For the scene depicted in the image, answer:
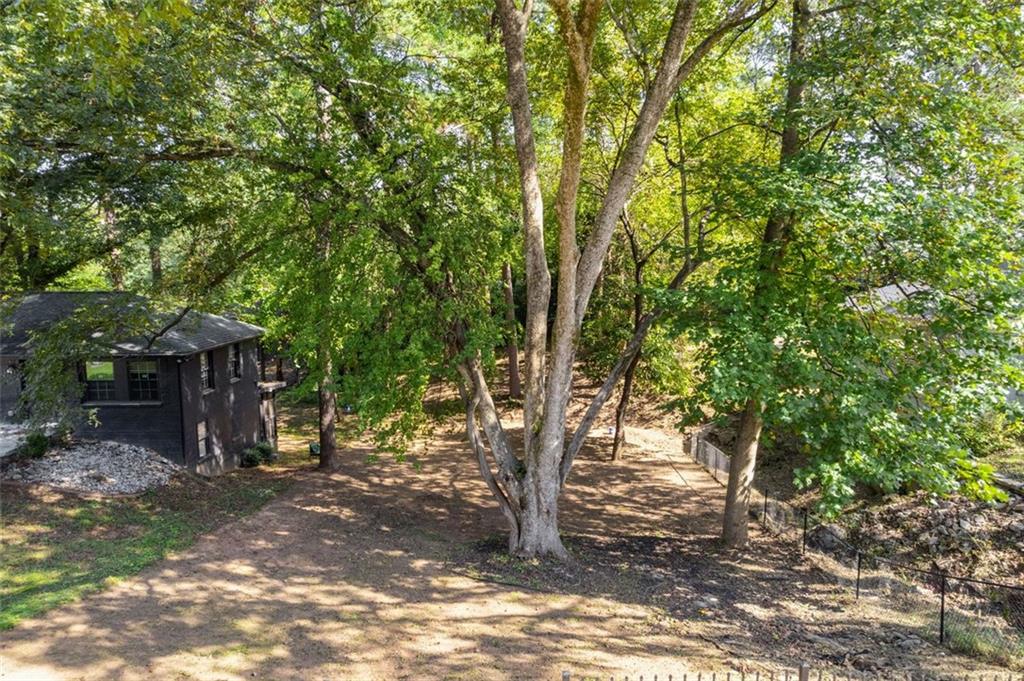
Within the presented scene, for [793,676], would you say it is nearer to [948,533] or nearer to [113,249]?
[948,533]

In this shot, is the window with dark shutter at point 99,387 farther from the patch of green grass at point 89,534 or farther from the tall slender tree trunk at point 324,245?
the tall slender tree trunk at point 324,245

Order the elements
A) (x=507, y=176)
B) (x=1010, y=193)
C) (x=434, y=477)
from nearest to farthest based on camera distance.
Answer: (x=1010, y=193) → (x=507, y=176) → (x=434, y=477)

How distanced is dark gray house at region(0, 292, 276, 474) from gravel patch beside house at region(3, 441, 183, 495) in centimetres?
81

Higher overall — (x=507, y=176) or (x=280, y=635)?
(x=507, y=176)

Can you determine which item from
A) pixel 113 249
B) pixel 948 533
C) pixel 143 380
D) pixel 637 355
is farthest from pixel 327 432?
pixel 948 533

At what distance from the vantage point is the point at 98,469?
15148 millimetres

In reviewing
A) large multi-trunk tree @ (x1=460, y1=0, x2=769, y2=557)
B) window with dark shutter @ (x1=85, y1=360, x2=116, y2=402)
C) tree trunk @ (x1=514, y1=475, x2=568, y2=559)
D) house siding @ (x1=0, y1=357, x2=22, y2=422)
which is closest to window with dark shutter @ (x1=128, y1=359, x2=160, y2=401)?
window with dark shutter @ (x1=85, y1=360, x2=116, y2=402)

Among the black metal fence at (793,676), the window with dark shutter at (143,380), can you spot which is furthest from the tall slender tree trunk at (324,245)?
the black metal fence at (793,676)

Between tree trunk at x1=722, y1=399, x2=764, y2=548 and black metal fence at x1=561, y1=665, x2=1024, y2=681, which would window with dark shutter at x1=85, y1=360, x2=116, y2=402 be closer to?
black metal fence at x1=561, y1=665, x2=1024, y2=681

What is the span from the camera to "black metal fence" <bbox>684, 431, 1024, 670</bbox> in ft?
30.9

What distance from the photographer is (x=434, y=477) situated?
18.9 meters

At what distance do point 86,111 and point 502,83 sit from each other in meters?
8.12

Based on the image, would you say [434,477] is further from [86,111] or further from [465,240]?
[86,111]

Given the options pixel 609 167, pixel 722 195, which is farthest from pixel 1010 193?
pixel 609 167
